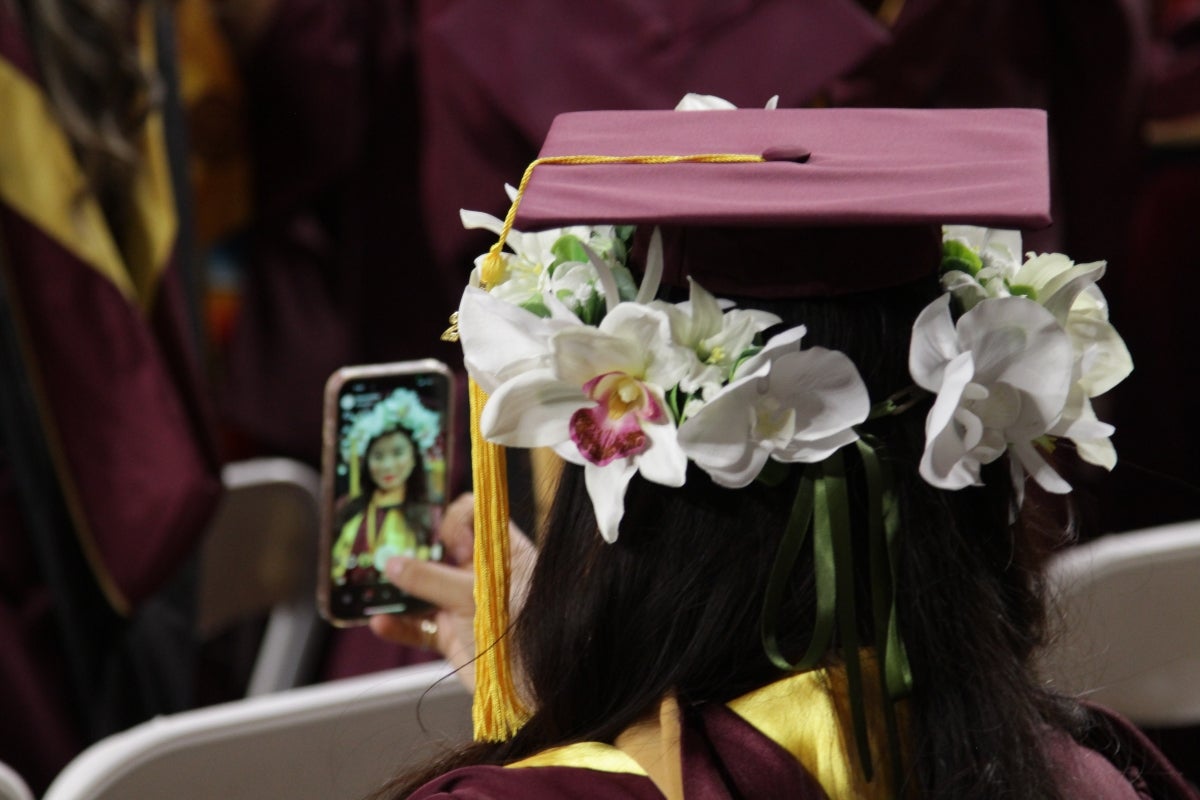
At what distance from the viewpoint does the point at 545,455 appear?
0.84 m

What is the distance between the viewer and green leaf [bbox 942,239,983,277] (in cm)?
82

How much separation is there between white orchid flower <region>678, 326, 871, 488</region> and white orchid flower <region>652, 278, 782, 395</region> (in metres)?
0.01

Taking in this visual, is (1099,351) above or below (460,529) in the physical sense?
above

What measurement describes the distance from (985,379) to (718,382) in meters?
0.13

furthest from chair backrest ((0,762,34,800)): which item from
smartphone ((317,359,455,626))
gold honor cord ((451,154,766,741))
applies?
gold honor cord ((451,154,766,741))

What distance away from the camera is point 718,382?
74cm

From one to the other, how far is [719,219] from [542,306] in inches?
4.9

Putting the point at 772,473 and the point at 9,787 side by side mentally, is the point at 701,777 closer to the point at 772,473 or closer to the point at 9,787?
the point at 772,473

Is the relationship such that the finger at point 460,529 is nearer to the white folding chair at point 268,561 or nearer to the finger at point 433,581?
the finger at point 433,581

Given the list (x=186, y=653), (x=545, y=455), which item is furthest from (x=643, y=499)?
(x=186, y=653)

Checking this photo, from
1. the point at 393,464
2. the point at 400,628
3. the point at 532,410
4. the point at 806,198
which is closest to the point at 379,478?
the point at 393,464

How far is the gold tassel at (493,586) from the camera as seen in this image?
0.85m

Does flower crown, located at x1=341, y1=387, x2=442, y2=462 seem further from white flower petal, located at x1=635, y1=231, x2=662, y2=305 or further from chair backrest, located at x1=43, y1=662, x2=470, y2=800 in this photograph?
white flower petal, located at x1=635, y1=231, x2=662, y2=305

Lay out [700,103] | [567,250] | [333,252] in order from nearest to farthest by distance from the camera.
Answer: [567,250], [700,103], [333,252]
